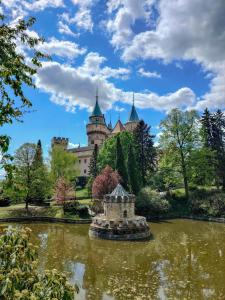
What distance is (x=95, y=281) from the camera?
12961 mm

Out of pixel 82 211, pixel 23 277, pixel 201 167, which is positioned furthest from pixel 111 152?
pixel 23 277

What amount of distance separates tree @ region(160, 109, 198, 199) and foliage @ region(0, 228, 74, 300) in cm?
3594

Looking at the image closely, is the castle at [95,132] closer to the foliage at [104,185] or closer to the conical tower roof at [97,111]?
the conical tower roof at [97,111]

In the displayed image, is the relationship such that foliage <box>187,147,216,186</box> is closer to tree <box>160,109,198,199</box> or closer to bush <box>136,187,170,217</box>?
tree <box>160,109,198,199</box>

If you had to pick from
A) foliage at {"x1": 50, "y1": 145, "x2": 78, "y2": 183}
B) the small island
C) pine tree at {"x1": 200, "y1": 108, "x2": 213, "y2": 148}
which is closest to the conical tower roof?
foliage at {"x1": 50, "y1": 145, "x2": 78, "y2": 183}

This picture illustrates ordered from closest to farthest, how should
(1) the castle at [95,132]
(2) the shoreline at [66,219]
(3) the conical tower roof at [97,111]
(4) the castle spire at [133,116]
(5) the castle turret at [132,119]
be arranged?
(2) the shoreline at [66,219] < (1) the castle at [95,132] < (5) the castle turret at [132,119] < (3) the conical tower roof at [97,111] < (4) the castle spire at [133,116]

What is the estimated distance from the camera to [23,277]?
15.6ft

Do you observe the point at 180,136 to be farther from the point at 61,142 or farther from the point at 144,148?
the point at 61,142

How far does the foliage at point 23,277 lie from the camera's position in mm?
4254

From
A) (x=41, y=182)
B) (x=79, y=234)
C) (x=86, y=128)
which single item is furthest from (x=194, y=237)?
(x=86, y=128)

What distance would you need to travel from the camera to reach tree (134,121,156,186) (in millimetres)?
45719

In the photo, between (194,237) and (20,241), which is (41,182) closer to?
(194,237)

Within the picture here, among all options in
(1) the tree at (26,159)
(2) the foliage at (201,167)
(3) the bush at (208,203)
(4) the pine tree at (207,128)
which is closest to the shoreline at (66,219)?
(3) the bush at (208,203)

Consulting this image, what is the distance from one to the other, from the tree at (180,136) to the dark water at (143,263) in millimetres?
15028
